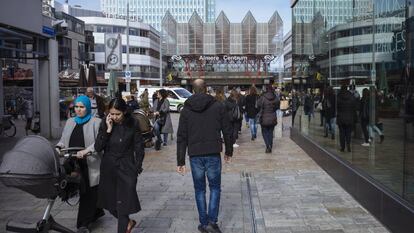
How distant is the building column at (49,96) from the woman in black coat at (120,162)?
41.1 feet

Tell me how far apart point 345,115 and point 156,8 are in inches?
3959

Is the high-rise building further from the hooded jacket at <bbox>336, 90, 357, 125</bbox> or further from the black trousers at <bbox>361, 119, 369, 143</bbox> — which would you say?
→ the black trousers at <bbox>361, 119, 369, 143</bbox>

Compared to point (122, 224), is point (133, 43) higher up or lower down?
higher up

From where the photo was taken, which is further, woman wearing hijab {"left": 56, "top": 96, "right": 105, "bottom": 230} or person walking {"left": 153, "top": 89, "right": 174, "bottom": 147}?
person walking {"left": 153, "top": 89, "right": 174, "bottom": 147}

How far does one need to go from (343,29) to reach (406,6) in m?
3.59

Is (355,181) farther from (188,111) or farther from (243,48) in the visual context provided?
(243,48)

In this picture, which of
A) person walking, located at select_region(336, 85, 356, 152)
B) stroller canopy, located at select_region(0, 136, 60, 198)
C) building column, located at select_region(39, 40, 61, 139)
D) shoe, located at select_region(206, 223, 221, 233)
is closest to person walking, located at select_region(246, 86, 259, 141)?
building column, located at select_region(39, 40, 61, 139)

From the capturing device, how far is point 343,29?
960 centimetres

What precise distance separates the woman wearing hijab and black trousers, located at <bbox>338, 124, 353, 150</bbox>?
4.54 m

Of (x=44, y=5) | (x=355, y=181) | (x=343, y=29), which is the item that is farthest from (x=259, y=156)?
(x=44, y=5)

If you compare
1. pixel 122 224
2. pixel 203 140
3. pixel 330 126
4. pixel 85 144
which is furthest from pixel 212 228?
pixel 330 126

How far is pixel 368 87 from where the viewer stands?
7535mm

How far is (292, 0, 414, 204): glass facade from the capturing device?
5.96 metres

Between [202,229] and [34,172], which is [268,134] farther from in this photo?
[34,172]
